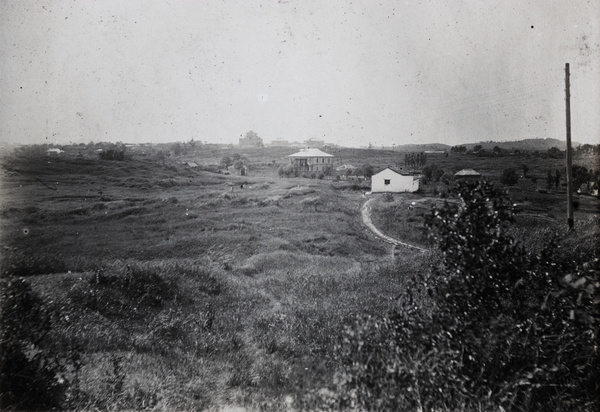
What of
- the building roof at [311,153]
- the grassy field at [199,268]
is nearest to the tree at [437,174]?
the grassy field at [199,268]

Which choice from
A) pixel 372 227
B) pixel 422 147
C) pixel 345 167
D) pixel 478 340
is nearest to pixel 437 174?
pixel 422 147

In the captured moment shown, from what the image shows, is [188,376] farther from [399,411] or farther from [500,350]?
[500,350]

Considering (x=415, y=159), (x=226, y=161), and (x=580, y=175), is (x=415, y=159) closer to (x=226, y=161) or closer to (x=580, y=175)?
(x=580, y=175)

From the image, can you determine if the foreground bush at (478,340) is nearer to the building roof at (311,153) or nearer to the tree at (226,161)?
the building roof at (311,153)

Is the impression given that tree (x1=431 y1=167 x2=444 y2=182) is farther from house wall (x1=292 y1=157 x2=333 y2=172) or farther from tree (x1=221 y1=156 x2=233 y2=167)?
tree (x1=221 y1=156 x2=233 y2=167)

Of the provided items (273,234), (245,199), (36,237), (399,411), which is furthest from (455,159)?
(36,237)

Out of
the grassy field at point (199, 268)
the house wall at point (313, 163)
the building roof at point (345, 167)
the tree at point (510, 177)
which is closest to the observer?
the grassy field at point (199, 268)
